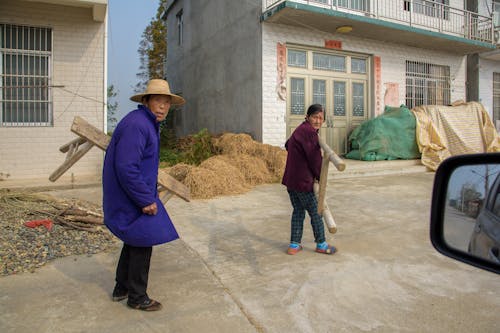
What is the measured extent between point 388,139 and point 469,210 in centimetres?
967

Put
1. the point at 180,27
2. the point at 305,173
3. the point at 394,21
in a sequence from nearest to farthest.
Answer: the point at 305,173
the point at 394,21
the point at 180,27

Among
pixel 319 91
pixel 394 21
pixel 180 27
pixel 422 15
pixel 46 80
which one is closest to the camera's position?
pixel 46 80

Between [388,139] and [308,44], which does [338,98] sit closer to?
[308,44]

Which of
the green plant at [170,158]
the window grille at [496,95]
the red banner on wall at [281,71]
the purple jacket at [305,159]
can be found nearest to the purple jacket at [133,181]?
the purple jacket at [305,159]

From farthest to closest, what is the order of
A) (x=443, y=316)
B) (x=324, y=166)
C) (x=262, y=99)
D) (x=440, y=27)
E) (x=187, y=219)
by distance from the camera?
(x=440, y=27) < (x=262, y=99) < (x=187, y=219) < (x=324, y=166) < (x=443, y=316)

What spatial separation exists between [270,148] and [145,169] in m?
6.45

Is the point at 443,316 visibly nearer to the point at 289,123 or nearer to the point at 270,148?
the point at 270,148

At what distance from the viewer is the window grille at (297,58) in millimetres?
10414

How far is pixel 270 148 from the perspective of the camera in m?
8.91

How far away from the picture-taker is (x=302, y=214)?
3850 millimetres

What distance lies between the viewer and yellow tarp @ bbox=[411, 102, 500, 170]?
10250mm

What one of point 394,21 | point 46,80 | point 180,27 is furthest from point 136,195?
point 180,27

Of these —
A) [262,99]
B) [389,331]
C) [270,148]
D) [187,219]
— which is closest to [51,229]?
[187,219]

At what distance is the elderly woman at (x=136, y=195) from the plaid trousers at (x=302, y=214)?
155cm
